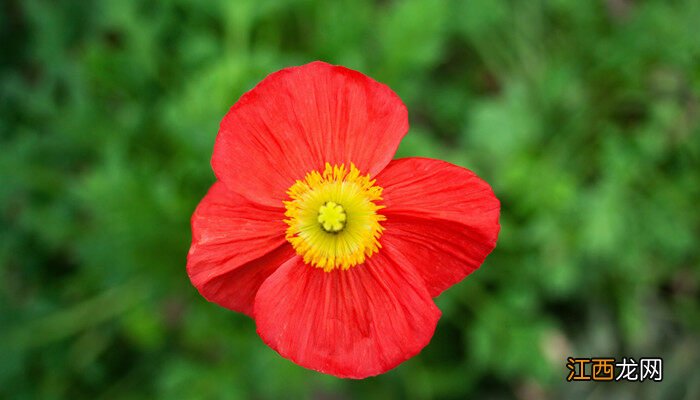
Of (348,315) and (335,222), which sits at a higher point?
(335,222)

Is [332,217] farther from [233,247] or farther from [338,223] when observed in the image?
[233,247]

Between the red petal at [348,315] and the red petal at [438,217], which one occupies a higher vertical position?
the red petal at [438,217]

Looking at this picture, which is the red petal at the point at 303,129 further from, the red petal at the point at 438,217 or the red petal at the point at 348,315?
the red petal at the point at 348,315

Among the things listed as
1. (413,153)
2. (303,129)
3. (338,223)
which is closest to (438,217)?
(338,223)

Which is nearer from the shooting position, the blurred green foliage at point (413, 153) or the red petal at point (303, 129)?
the red petal at point (303, 129)

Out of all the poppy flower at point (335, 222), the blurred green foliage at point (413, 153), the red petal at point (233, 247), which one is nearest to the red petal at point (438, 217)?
the poppy flower at point (335, 222)

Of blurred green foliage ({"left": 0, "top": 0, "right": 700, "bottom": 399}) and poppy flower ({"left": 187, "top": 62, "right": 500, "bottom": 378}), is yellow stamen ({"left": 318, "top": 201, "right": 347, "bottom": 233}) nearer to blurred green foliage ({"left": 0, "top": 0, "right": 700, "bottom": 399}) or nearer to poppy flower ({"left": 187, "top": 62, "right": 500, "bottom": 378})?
poppy flower ({"left": 187, "top": 62, "right": 500, "bottom": 378})

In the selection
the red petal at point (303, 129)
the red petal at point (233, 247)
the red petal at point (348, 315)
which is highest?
the red petal at point (303, 129)

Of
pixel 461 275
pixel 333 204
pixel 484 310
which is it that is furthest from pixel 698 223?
pixel 333 204
